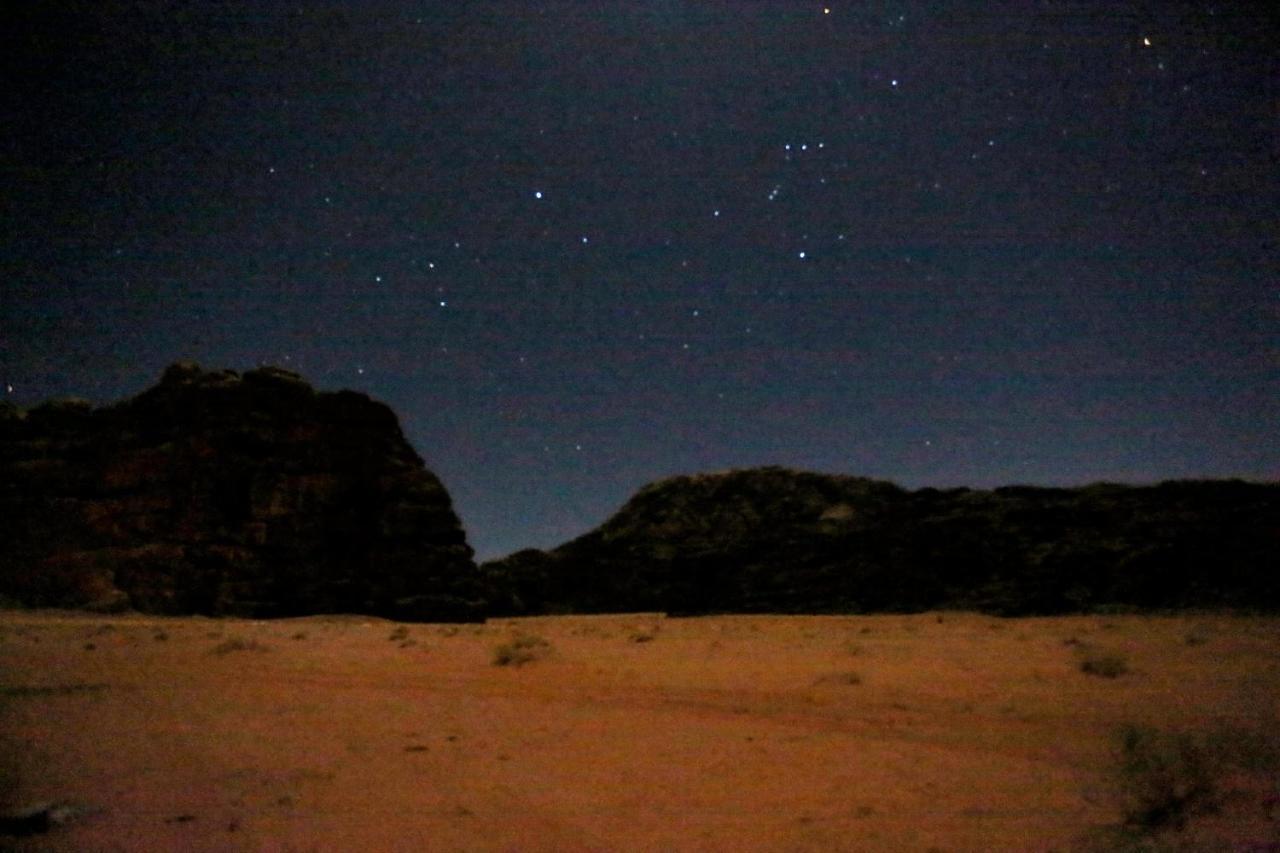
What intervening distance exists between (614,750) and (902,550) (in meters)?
34.7

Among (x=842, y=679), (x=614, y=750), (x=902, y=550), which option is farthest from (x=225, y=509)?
(x=902, y=550)

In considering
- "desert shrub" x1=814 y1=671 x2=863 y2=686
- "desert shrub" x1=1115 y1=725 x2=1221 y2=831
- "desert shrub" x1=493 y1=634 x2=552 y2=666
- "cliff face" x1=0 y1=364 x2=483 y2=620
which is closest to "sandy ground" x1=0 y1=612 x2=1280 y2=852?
"desert shrub" x1=814 y1=671 x2=863 y2=686

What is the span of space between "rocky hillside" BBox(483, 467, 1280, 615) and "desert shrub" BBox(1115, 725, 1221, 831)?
2885cm

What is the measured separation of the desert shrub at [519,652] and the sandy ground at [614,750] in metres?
0.31

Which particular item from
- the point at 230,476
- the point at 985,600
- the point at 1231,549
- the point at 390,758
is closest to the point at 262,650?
the point at 390,758

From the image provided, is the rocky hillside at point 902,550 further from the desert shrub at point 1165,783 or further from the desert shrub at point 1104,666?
the desert shrub at point 1165,783

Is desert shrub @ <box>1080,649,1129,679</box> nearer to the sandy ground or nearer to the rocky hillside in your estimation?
the sandy ground

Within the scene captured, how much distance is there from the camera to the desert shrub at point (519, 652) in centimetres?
1300

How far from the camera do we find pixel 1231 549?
95.8 ft

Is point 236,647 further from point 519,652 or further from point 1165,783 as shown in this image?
point 1165,783

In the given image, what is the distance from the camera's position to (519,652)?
43.8 ft

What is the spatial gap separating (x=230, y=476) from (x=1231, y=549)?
39.5 meters

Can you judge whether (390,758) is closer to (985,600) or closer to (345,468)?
(345,468)

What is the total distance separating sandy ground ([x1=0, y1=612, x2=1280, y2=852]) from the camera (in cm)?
441
